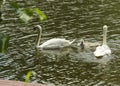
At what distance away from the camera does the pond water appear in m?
9.16

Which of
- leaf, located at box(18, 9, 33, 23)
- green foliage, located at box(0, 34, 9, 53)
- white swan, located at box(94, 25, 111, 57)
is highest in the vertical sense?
leaf, located at box(18, 9, 33, 23)

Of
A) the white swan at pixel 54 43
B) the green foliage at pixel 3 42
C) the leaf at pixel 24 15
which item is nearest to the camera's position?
the leaf at pixel 24 15

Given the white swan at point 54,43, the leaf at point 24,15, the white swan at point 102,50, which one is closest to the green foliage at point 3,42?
the leaf at point 24,15

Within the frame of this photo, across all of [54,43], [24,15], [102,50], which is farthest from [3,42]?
[54,43]

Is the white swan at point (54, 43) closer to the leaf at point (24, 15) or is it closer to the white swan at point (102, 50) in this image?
the white swan at point (102, 50)

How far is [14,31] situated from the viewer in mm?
13422

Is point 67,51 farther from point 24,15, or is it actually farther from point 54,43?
point 24,15

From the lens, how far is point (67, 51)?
40.0 feet

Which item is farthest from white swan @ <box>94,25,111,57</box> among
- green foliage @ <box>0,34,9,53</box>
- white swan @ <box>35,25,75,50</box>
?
→ green foliage @ <box>0,34,9,53</box>

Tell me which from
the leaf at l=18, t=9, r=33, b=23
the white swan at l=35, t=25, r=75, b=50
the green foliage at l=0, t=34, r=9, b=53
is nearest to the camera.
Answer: the leaf at l=18, t=9, r=33, b=23

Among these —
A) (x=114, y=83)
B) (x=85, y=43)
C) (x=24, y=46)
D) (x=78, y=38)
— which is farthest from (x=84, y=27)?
(x=114, y=83)

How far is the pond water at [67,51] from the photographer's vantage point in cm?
916

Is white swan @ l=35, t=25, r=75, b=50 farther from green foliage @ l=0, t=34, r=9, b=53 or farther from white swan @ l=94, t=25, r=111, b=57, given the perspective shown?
green foliage @ l=0, t=34, r=9, b=53

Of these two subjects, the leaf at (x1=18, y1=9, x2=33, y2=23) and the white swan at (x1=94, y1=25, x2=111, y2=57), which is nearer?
the leaf at (x1=18, y1=9, x2=33, y2=23)
